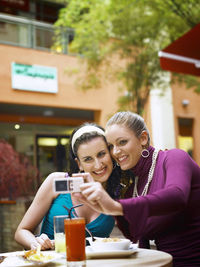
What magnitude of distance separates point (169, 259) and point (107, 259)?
220 mm

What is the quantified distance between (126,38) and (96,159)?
5789 millimetres

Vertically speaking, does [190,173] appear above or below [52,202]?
above

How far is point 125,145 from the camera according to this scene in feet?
4.77

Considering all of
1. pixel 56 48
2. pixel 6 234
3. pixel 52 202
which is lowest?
pixel 6 234

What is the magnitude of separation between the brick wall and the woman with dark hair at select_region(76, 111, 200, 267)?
188 centimetres

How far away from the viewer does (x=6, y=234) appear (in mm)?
3414

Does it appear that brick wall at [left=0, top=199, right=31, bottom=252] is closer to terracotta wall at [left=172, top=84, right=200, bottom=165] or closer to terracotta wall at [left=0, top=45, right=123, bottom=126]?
terracotta wall at [left=0, top=45, right=123, bottom=126]


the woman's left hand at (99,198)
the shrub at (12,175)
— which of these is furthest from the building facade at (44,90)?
the woman's left hand at (99,198)

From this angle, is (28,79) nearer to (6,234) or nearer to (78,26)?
(78,26)

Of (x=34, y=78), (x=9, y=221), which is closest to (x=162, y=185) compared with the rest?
(x=9, y=221)

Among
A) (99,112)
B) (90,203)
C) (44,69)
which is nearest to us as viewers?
(90,203)

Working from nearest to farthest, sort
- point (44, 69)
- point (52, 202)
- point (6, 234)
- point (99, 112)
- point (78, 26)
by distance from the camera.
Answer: point (52, 202)
point (6, 234)
point (78, 26)
point (44, 69)
point (99, 112)

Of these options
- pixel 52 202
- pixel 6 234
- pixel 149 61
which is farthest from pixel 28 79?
pixel 52 202

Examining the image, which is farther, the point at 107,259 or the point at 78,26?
the point at 78,26
